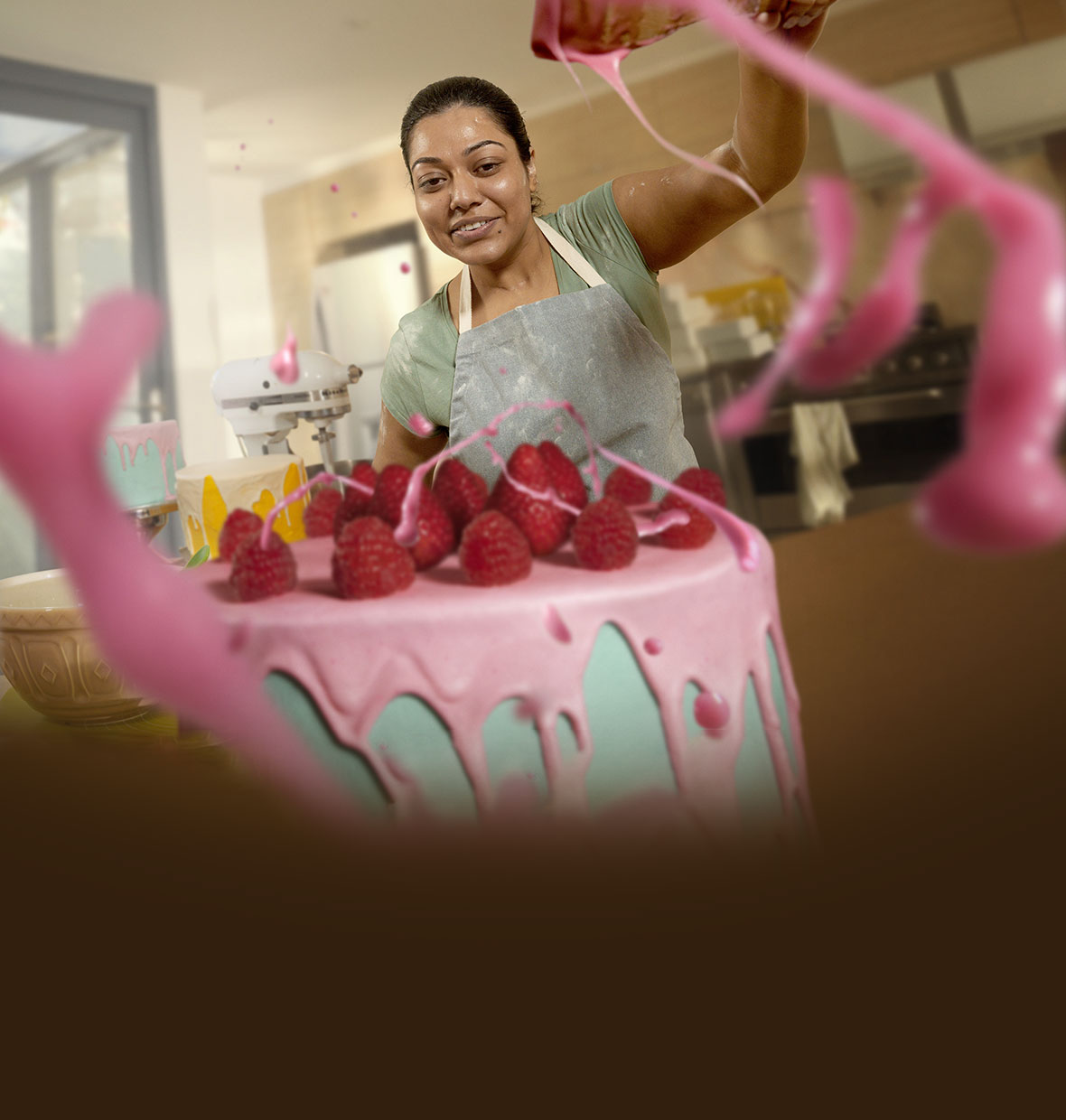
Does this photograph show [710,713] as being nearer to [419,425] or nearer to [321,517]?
[321,517]

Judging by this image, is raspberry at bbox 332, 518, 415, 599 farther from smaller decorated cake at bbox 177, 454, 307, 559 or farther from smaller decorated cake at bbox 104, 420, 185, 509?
smaller decorated cake at bbox 104, 420, 185, 509

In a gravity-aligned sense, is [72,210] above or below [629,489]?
above

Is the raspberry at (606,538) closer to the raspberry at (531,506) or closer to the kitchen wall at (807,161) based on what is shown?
the raspberry at (531,506)

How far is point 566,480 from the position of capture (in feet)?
1.93

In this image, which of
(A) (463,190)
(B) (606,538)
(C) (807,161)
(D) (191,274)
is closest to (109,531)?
(B) (606,538)

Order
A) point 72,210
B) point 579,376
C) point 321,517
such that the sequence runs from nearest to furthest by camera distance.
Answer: point 321,517
point 579,376
point 72,210

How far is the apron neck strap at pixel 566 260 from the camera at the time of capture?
101 centimetres

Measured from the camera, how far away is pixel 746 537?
518 millimetres

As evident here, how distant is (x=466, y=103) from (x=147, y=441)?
0.47m

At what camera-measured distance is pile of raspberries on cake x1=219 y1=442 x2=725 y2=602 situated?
0.47 metres

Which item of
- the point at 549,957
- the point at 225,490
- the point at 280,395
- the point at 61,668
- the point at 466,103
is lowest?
the point at 549,957

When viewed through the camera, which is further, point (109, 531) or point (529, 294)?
point (529, 294)

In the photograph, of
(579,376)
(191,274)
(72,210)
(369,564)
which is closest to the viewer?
(369,564)

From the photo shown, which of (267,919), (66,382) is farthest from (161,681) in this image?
(267,919)
